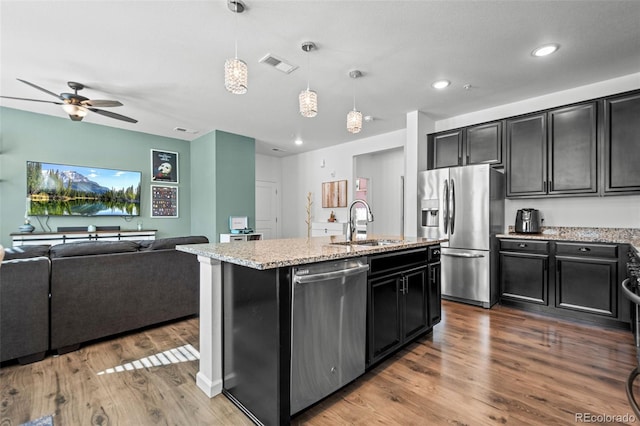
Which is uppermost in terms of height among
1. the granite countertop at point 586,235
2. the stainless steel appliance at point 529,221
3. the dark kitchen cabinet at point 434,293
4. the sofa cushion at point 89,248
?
the stainless steel appliance at point 529,221

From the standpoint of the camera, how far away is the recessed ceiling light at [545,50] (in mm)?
2705

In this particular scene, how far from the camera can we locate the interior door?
7.59 meters

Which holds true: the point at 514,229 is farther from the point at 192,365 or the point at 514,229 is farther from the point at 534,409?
the point at 192,365

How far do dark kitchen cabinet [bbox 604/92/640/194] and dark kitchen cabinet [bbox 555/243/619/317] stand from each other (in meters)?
0.73

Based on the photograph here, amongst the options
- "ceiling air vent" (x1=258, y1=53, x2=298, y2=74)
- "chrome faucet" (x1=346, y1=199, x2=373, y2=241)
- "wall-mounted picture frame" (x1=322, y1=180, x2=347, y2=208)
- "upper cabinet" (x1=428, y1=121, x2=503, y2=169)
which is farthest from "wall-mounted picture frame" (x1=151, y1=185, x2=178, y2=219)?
"upper cabinet" (x1=428, y1=121, x2=503, y2=169)

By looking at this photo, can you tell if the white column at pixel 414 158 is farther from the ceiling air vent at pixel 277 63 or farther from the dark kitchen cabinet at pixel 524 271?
the ceiling air vent at pixel 277 63

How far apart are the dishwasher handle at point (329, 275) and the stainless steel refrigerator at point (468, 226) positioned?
2.44 meters

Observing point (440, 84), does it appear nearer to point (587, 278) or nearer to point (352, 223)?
point (352, 223)

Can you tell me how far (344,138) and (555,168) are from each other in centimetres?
360

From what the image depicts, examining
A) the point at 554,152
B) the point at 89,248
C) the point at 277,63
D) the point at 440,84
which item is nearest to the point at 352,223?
the point at 277,63

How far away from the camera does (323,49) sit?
280 centimetres

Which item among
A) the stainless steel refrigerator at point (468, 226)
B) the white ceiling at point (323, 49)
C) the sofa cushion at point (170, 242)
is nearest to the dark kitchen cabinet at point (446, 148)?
the white ceiling at point (323, 49)

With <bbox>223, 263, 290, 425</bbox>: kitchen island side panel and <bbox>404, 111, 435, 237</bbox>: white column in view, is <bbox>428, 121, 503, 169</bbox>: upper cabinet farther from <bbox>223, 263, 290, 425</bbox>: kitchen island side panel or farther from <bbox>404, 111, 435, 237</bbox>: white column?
<bbox>223, 263, 290, 425</bbox>: kitchen island side panel

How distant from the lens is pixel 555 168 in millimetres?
3594
